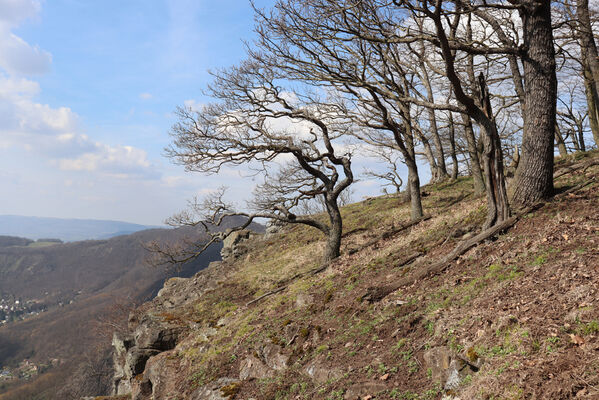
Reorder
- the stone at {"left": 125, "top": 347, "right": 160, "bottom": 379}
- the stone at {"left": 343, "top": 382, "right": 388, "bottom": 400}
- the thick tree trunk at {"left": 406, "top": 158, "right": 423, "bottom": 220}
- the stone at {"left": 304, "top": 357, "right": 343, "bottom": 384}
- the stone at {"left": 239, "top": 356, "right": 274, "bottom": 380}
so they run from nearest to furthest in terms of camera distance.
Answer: the stone at {"left": 343, "top": 382, "right": 388, "bottom": 400}, the stone at {"left": 304, "top": 357, "right": 343, "bottom": 384}, the stone at {"left": 239, "top": 356, "right": 274, "bottom": 380}, the stone at {"left": 125, "top": 347, "right": 160, "bottom": 379}, the thick tree trunk at {"left": 406, "top": 158, "right": 423, "bottom": 220}

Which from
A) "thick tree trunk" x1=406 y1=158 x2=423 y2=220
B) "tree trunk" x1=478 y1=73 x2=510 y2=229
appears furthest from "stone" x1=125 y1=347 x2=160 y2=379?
"tree trunk" x1=478 y1=73 x2=510 y2=229

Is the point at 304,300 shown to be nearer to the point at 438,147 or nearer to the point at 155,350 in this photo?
the point at 155,350

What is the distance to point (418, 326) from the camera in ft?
20.7

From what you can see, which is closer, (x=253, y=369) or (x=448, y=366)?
(x=448, y=366)

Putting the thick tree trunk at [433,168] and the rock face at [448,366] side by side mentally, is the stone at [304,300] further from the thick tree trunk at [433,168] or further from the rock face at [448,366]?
the thick tree trunk at [433,168]

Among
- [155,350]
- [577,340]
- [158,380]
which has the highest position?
[577,340]

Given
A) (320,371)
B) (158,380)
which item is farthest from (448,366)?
(158,380)

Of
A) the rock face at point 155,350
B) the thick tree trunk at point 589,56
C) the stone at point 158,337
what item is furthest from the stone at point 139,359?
the thick tree trunk at point 589,56

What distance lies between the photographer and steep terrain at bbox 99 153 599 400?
439 centimetres

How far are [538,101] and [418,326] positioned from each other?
6594 millimetres

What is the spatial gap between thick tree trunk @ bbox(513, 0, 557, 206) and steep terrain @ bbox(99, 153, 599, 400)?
594 millimetres

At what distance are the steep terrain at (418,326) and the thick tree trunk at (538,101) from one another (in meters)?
0.59

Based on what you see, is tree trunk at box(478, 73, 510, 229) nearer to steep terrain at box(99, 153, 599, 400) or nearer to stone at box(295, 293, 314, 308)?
steep terrain at box(99, 153, 599, 400)

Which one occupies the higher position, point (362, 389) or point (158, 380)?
point (362, 389)
